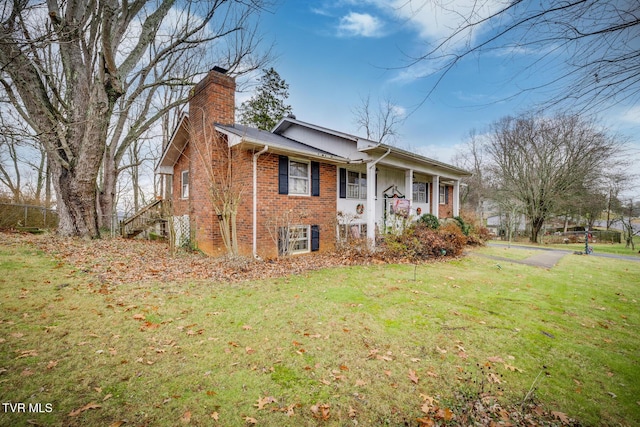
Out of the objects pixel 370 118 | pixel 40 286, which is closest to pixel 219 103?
pixel 40 286

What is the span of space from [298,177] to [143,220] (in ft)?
29.1

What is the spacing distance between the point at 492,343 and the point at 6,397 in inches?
215

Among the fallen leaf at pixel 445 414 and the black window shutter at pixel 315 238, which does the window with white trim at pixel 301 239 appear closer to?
the black window shutter at pixel 315 238

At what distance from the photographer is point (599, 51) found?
2.29m

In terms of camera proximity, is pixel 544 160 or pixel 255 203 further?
pixel 544 160

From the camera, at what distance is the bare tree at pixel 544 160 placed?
18609mm

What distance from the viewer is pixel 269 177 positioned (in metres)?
9.16

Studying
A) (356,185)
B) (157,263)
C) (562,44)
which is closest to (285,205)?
(356,185)

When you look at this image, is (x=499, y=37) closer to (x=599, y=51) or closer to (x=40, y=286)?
(x=599, y=51)

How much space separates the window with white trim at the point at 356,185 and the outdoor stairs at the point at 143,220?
8.79 m

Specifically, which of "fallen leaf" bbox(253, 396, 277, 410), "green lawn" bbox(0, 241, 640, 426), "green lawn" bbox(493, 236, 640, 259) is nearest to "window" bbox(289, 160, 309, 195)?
"green lawn" bbox(0, 241, 640, 426)

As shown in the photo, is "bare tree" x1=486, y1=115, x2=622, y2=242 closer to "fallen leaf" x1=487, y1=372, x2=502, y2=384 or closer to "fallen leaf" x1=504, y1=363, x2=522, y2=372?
"fallen leaf" x1=504, y1=363, x2=522, y2=372

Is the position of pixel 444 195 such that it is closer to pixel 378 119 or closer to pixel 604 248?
pixel 378 119

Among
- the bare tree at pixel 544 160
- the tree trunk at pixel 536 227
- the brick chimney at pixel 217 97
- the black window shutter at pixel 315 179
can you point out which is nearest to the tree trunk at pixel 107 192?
the brick chimney at pixel 217 97
